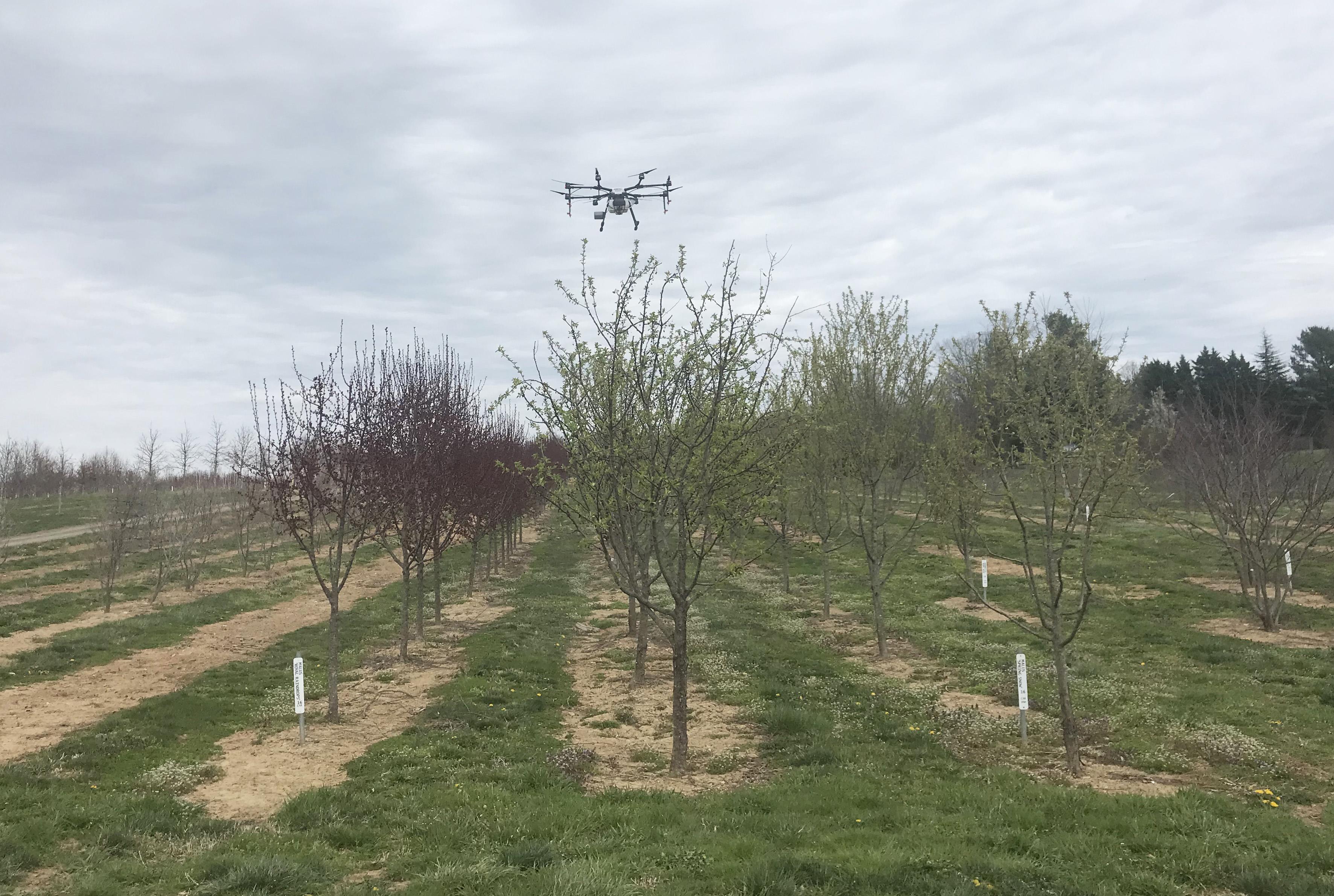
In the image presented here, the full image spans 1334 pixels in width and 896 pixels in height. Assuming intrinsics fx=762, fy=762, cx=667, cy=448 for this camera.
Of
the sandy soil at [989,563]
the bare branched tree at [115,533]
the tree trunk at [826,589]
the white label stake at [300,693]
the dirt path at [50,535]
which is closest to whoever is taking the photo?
the white label stake at [300,693]

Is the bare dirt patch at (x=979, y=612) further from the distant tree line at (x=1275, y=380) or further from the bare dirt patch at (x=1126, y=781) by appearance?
the distant tree line at (x=1275, y=380)

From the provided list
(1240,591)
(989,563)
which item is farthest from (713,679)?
(989,563)

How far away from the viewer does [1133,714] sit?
11297mm

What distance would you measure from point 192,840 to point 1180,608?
22.6 metres

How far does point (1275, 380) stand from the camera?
170 ft

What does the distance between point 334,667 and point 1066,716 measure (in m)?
11.4

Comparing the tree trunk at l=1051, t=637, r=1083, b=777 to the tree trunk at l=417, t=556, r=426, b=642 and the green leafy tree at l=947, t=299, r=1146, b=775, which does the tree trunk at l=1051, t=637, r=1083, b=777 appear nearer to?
the green leafy tree at l=947, t=299, r=1146, b=775

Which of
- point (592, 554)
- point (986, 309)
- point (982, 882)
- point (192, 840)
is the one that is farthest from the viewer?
point (592, 554)

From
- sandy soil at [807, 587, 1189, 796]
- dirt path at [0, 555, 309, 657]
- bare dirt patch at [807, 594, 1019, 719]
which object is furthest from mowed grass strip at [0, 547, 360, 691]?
sandy soil at [807, 587, 1189, 796]

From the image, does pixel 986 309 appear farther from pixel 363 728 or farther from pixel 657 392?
pixel 363 728

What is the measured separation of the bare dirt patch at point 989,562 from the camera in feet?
91.6

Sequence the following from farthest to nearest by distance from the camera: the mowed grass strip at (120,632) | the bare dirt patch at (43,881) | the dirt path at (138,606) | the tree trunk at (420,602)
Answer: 1. the dirt path at (138,606)
2. the tree trunk at (420,602)
3. the mowed grass strip at (120,632)
4. the bare dirt patch at (43,881)

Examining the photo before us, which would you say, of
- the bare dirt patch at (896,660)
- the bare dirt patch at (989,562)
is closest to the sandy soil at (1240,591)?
the bare dirt patch at (989,562)

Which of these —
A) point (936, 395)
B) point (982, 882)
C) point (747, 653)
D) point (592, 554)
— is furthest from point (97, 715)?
point (592, 554)
